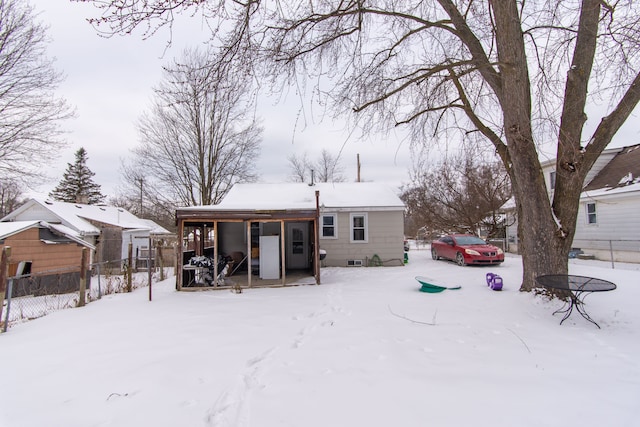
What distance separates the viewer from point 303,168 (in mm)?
35188

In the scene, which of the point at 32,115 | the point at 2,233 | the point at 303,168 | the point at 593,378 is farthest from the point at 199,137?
the point at 593,378

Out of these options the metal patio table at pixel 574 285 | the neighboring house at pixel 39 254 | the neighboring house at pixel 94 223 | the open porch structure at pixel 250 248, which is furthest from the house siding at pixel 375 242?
the neighboring house at pixel 94 223

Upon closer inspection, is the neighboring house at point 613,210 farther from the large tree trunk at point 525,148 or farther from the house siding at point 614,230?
the large tree trunk at point 525,148

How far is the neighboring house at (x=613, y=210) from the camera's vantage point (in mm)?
12438

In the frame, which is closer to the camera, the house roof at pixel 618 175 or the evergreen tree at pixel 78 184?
the house roof at pixel 618 175

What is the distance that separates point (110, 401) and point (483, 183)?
21783 mm

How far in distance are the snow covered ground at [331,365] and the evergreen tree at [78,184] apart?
38.7 m

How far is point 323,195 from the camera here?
1489 centimetres

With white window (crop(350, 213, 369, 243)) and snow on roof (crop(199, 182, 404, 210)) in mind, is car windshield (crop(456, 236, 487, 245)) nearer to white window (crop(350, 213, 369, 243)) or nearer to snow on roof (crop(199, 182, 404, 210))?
snow on roof (crop(199, 182, 404, 210))

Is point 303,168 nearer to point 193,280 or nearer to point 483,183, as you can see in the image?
point 483,183

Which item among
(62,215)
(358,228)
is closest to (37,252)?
(62,215)

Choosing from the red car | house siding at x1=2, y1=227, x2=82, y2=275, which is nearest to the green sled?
the red car

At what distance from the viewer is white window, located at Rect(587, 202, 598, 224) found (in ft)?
47.3

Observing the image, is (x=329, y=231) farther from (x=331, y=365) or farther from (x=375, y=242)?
(x=331, y=365)
